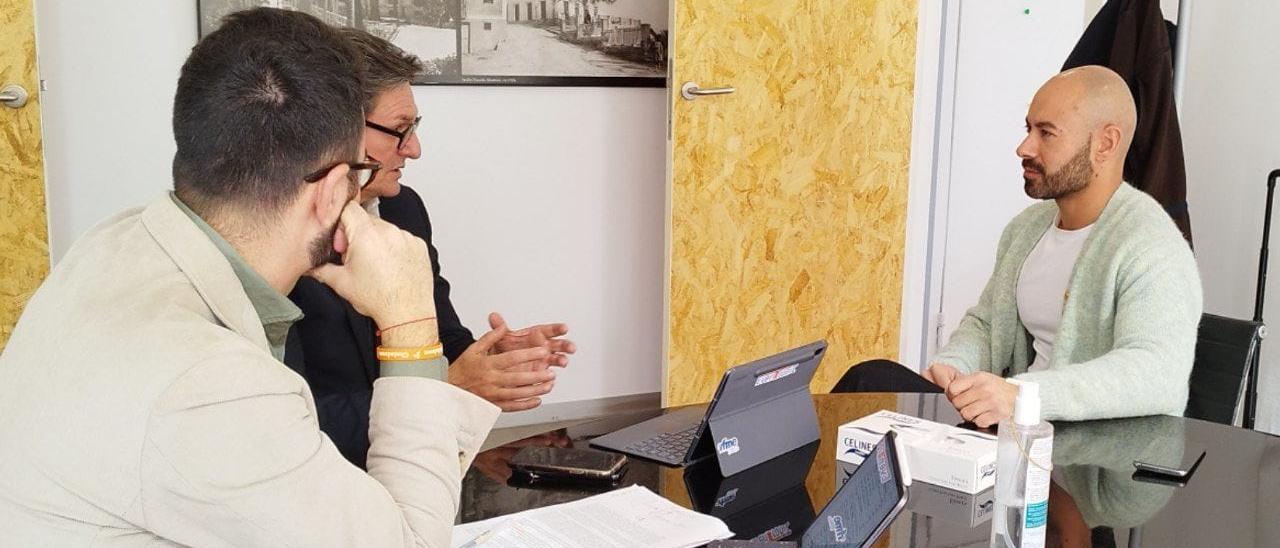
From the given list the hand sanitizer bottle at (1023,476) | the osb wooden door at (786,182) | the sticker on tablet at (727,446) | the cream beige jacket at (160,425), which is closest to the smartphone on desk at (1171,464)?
the hand sanitizer bottle at (1023,476)

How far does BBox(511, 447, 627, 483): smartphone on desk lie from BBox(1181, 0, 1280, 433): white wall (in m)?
2.99

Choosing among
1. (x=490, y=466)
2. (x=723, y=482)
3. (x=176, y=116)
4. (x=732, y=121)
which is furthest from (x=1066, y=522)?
(x=732, y=121)

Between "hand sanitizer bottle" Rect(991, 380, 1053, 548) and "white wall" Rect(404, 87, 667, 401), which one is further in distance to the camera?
"white wall" Rect(404, 87, 667, 401)

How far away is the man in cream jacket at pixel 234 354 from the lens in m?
1.05

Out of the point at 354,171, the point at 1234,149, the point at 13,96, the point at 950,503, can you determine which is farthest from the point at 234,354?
the point at 1234,149

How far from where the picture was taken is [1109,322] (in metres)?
2.42

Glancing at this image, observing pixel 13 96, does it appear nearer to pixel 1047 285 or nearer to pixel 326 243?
pixel 326 243

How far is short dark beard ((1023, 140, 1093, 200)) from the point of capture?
8.77 ft

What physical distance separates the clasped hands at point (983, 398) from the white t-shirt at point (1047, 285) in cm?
66

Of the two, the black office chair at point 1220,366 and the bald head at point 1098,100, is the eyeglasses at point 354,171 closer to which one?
the black office chair at point 1220,366

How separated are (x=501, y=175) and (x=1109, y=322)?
2.29 metres

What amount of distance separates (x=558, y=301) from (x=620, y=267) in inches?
10.2

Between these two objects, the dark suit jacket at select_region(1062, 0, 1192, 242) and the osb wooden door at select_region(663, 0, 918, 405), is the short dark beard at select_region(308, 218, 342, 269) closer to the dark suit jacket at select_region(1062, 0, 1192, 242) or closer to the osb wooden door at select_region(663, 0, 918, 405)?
the osb wooden door at select_region(663, 0, 918, 405)

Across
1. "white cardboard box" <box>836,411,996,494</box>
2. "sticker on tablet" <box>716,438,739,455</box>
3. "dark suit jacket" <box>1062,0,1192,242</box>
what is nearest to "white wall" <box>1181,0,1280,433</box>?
"dark suit jacket" <box>1062,0,1192,242</box>
